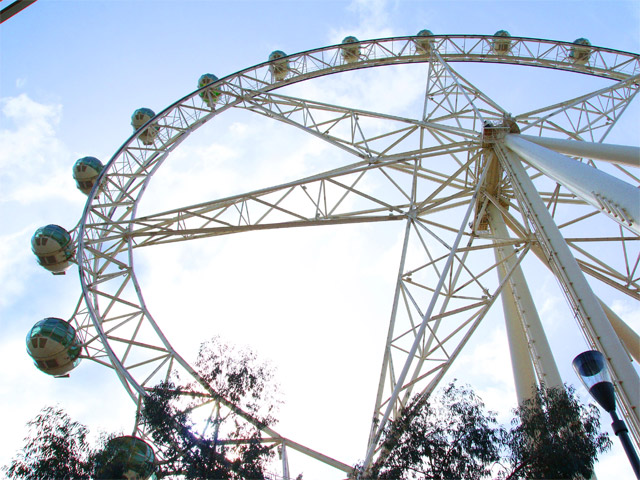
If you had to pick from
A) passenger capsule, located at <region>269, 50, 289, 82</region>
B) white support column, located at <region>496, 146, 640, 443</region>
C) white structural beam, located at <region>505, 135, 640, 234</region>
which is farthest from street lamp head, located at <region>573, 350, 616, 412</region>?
passenger capsule, located at <region>269, 50, 289, 82</region>

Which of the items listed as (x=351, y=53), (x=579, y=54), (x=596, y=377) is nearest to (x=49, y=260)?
(x=351, y=53)

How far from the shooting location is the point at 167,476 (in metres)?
10.0

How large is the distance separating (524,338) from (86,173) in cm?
1801

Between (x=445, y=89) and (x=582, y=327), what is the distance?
41.4ft

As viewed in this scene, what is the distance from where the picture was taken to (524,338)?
46.5 ft

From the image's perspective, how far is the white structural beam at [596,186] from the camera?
7.59 m

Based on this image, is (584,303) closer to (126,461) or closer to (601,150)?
(601,150)

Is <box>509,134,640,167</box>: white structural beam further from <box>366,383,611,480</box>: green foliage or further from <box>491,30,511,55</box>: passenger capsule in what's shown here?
<box>491,30,511,55</box>: passenger capsule

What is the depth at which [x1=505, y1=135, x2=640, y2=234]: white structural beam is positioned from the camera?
7.59 meters

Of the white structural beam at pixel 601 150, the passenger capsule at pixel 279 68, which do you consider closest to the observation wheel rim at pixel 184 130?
the passenger capsule at pixel 279 68

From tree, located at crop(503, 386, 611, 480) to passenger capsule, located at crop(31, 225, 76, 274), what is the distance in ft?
50.3

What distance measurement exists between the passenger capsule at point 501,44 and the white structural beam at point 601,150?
1422cm

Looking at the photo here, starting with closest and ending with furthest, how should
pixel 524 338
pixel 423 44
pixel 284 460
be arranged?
pixel 284 460 → pixel 524 338 → pixel 423 44

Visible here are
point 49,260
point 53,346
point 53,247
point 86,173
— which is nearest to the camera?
point 53,346
